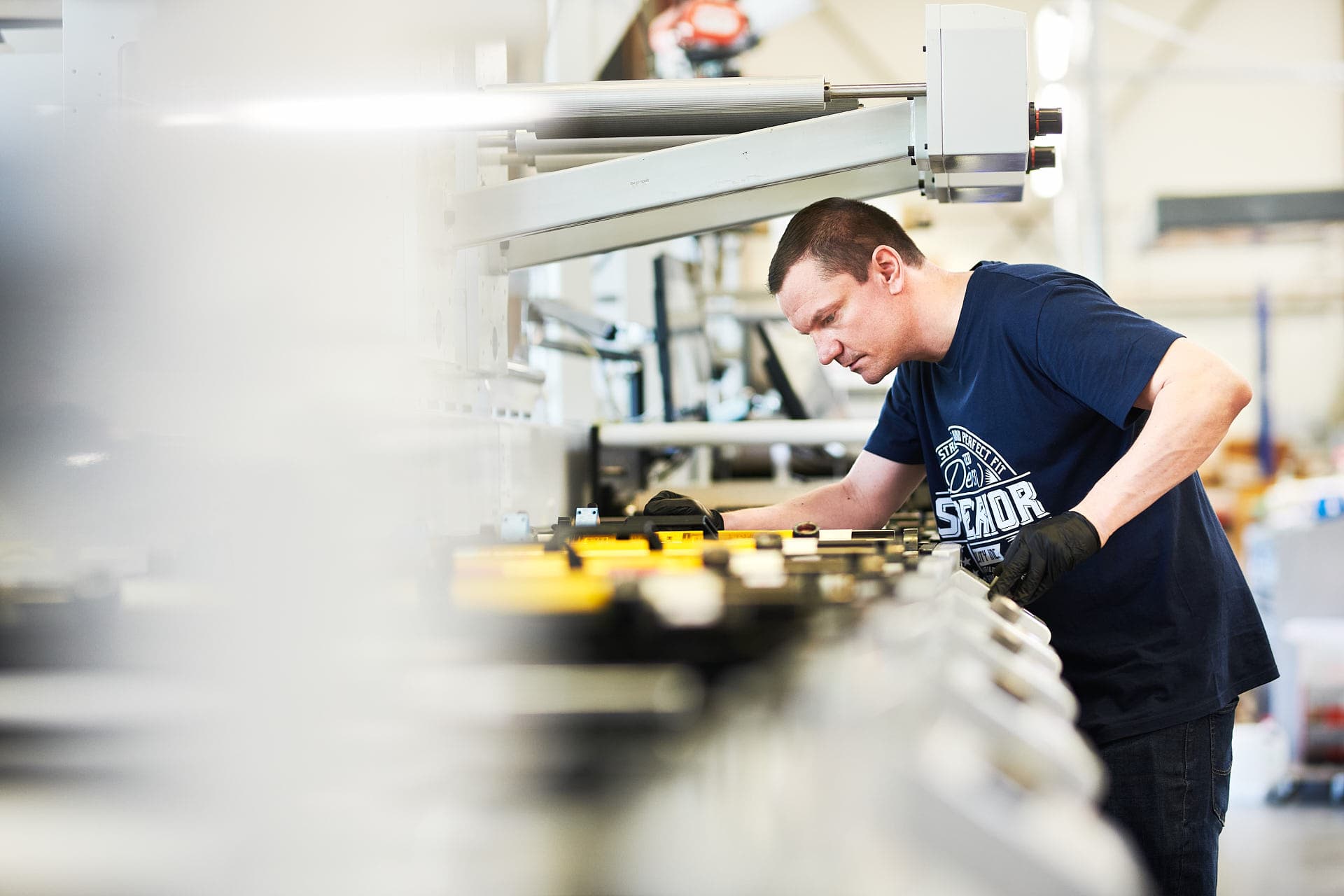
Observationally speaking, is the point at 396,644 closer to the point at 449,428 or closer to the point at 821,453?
the point at 449,428

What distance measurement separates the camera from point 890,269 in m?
1.54

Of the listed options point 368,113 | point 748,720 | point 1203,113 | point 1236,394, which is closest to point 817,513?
point 1236,394

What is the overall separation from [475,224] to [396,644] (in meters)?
0.97

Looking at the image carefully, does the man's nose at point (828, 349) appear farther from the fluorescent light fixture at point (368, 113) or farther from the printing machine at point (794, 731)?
the printing machine at point (794, 731)

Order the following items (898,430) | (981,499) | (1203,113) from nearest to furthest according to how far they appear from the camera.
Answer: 1. (981,499)
2. (898,430)
3. (1203,113)

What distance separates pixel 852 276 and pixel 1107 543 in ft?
1.60

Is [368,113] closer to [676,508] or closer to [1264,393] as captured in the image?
[676,508]

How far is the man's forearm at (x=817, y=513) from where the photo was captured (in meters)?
1.71

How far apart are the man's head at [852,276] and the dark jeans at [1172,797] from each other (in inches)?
23.8

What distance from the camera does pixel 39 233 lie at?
42.3 inches

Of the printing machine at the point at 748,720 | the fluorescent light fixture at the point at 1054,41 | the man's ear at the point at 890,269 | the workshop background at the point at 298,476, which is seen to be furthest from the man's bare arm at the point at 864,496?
the fluorescent light fixture at the point at 1054,41

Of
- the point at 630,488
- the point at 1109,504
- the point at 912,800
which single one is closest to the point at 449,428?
the point at 1109,504

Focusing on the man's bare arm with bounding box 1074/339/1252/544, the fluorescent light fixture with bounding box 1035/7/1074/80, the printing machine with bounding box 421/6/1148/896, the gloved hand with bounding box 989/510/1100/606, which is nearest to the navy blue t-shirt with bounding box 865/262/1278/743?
the man's bare arm with bounding box 1074/339/1252/544

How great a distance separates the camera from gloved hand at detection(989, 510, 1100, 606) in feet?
3.83
